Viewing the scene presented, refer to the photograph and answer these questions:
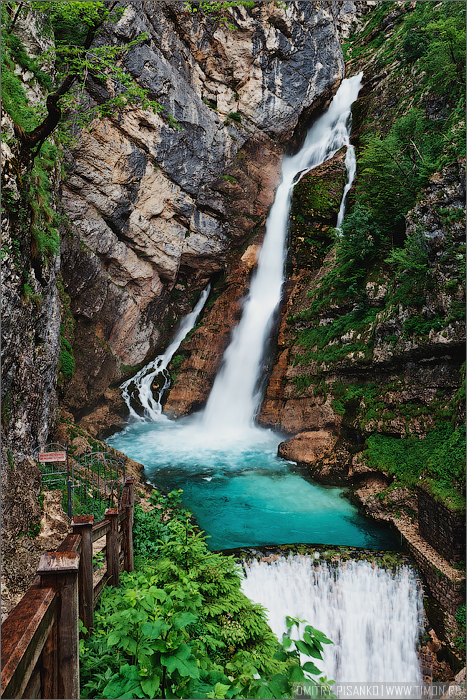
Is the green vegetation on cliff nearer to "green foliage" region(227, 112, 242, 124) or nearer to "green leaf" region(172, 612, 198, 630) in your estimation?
"green foliage" region(227, 112, 242, 124)

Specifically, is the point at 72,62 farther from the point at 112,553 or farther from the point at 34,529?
the point at 112,553

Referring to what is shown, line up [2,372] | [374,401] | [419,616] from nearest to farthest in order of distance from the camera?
[2,372] < [419,616] < [374,401]

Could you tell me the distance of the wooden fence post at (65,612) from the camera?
1.86m

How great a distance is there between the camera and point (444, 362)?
450 inches

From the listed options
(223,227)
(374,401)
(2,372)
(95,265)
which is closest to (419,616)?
(374,401)

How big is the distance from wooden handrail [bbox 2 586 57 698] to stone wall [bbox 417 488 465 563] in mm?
8957

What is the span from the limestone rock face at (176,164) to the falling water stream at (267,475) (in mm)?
1467

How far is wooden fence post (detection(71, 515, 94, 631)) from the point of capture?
3.08 metres

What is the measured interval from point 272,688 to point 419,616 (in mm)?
7833

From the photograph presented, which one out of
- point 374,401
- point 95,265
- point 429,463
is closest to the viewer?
point 429,463

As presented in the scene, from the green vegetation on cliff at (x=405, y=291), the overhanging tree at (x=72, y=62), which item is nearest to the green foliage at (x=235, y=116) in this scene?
the overhanging tree at (x=72, y=62)

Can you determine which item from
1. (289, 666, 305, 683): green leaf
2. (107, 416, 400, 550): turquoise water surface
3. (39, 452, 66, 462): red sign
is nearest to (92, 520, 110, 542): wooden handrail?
(289, 666, 305, 683): green leaf

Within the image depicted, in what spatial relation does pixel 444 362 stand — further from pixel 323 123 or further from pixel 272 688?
pixel 323 123

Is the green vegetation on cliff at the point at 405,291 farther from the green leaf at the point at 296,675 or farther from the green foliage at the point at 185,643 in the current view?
the green leaf at the point at 296,675
